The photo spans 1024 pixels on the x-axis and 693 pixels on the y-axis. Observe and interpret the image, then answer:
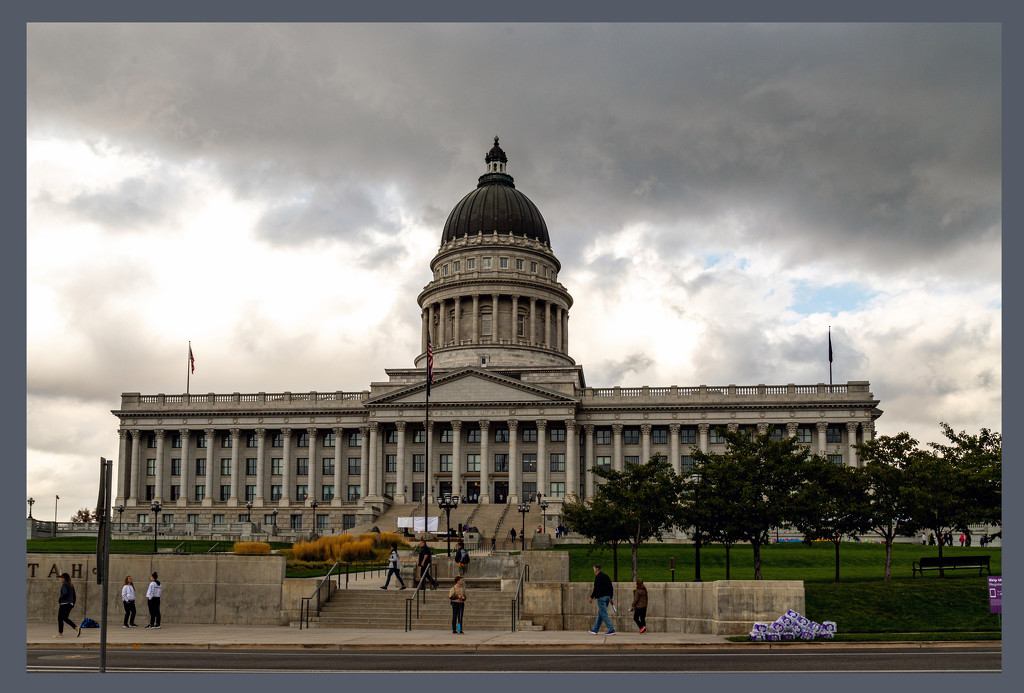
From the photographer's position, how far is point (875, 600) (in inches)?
1425

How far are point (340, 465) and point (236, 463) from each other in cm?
1078

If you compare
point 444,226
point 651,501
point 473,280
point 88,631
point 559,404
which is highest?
point 444,226

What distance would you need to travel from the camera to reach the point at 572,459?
107 meters

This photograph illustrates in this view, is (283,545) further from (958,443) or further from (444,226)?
(444,226)

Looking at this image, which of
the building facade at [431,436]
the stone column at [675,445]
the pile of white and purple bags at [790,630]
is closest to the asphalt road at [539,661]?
the pile of white and purple bags at [790,630]

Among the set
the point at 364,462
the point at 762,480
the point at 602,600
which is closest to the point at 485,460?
the point at 364,462

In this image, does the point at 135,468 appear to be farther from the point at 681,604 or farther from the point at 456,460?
the point at 681,604

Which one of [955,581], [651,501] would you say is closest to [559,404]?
[651,501]

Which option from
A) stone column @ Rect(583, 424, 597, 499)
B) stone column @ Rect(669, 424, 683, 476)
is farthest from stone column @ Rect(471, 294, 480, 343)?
stone column @ Rect(669, 424, 683, 476)

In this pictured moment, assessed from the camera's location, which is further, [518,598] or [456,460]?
[456,460]

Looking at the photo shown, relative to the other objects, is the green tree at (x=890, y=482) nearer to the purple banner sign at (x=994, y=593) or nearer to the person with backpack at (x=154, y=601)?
the purple banner sign at (x=994, y=593)

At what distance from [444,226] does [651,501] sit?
8647cm

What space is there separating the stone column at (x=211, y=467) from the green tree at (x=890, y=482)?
254 ft

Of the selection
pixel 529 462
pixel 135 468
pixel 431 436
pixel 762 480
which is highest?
pixel 431 436
